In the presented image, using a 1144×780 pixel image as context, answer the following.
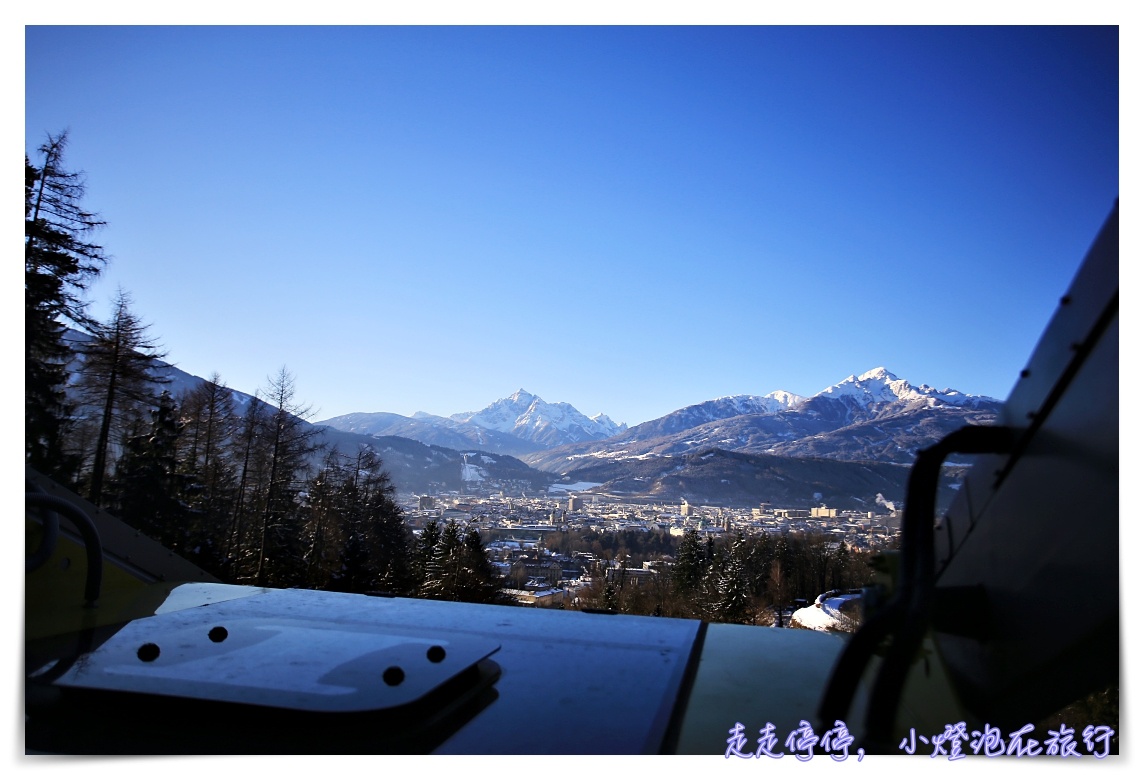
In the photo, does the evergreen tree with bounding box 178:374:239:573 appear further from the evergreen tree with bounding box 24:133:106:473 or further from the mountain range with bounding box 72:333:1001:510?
the evergreen tree with bounding box 24:133:106:473

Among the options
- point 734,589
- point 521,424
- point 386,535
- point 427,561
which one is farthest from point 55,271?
point 521,424

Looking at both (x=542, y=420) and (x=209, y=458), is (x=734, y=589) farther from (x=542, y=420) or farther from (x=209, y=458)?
(x=542, y=420)

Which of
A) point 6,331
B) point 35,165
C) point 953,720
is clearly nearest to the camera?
point 953,720

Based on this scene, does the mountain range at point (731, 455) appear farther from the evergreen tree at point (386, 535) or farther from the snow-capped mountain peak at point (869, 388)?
the evergreen tree at point (386, 535)

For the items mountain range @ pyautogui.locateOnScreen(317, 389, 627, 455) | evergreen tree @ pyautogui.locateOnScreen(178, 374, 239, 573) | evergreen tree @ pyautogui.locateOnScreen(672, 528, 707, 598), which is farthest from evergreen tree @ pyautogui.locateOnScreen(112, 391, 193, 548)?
mountain range @ pyautogui.locateOnScreen(317, 389, 627, 455)

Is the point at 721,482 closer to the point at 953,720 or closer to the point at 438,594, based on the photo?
the point at 438,594

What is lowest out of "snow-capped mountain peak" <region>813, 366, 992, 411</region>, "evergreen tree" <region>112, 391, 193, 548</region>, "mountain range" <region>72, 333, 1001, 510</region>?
"evergreen tree" <region>112, 391, 193, 548</region>
